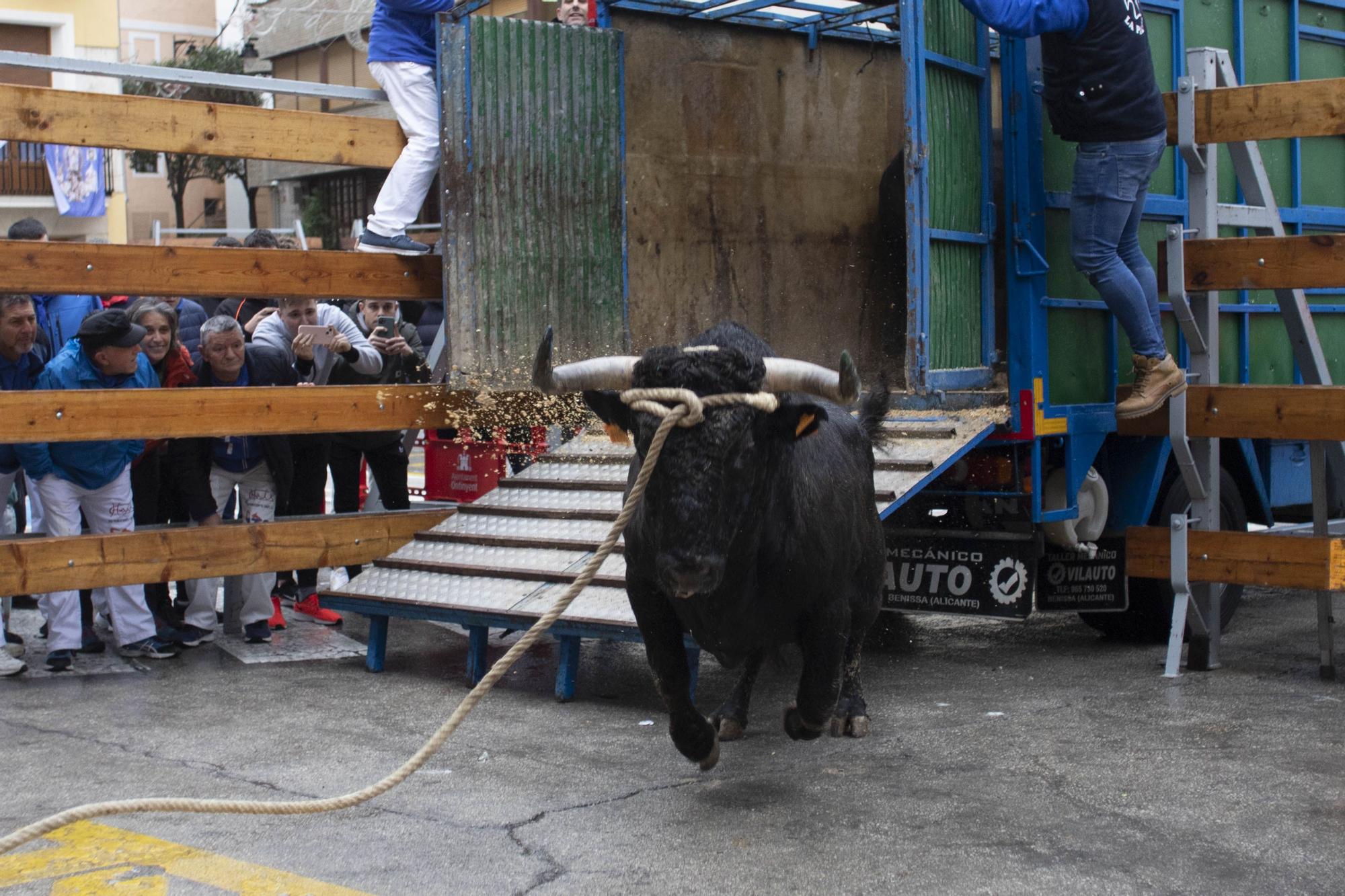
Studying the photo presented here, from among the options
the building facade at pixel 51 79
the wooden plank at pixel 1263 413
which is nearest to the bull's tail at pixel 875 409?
the wooden plank at pixel 1263 413

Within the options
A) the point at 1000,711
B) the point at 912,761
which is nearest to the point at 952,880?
the point at 912,761

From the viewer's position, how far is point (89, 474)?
734 cm

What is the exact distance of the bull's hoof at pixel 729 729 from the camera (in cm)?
590

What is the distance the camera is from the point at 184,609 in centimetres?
827

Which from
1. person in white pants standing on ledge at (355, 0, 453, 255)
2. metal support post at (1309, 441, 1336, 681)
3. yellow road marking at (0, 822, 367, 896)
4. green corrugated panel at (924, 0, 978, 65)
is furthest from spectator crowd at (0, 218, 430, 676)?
metal support post at (1309, 441, 1336, 681)

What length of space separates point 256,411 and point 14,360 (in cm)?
132

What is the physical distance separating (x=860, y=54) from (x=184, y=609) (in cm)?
560

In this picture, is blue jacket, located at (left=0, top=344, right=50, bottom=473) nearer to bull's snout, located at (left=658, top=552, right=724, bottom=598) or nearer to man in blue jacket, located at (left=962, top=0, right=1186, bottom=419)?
bull's snout, located at (left=658, top=552, right=724, bottom=598)

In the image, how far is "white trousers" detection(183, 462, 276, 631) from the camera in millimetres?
8008

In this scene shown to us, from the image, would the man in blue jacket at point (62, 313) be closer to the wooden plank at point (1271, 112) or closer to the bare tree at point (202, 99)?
the wooden plank at point (1271, 112)

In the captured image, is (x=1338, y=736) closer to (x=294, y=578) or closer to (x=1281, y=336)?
(x=1281, y=336)

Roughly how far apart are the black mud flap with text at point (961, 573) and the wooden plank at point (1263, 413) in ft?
3.24

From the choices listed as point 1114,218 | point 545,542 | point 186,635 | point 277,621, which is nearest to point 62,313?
point 186,635

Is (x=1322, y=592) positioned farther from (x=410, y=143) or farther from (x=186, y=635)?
(x=186, y=635)
